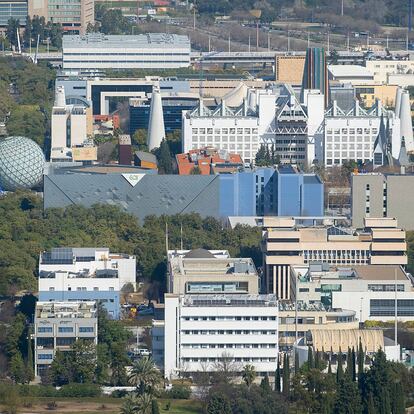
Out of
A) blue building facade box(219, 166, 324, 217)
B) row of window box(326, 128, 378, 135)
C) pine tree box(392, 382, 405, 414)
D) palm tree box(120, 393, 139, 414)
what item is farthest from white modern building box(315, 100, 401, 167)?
palm tree box(120, 393, 139, 414)

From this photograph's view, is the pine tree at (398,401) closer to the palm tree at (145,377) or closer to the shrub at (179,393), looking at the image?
the shrub at (179,393)

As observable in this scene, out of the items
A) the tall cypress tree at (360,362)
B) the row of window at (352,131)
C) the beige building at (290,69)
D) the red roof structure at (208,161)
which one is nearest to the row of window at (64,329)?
the tall cypress tree at (360,362)

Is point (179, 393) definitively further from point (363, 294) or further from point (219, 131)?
point (219, 131)

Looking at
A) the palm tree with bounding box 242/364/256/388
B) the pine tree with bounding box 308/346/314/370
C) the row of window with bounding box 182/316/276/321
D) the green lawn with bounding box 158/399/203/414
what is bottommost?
the green lawn with bounding box 158/399/203/414

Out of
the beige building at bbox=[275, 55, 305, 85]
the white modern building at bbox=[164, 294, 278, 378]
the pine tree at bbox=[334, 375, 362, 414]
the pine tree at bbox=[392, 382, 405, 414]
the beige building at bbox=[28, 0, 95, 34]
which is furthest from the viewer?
the beige building at bbox=[28, 0, 95, 34]

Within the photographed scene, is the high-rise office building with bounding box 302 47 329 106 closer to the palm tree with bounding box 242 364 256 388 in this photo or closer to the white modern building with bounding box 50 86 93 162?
the white modern building with bounding box 50 86 93 162
